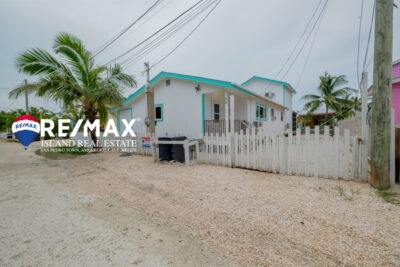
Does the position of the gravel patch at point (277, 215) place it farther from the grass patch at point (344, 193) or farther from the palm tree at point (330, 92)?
the palm tree at point (330, 92)

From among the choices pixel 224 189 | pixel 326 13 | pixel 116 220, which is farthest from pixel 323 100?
pixel 116 220

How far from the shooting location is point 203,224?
2457mm

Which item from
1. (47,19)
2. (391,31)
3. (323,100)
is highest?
(47,19)

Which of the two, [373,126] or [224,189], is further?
[224,189]

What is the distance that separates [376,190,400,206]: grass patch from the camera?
2.92m

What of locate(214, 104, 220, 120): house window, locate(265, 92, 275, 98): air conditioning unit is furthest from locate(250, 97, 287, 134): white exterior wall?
locate(265, 92, 275, 98): air conditioning unit

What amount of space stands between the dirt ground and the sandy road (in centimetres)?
1

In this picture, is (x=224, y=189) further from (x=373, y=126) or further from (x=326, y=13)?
(x=326, y=13)

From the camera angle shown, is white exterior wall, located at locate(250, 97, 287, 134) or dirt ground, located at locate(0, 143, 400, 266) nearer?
dirt ground, located at locate(0, 143, 400, 266)

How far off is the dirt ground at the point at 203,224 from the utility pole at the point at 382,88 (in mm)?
514

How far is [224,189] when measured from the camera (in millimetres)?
3830

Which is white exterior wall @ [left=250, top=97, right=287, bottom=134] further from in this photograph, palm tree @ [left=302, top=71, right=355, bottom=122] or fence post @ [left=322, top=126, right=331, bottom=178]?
palm tree @ [left=302, top=71, right=355, bottom=122]

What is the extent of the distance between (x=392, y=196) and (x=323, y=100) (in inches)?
821

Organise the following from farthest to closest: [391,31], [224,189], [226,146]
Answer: [226,146], [224,189], [391,31]
